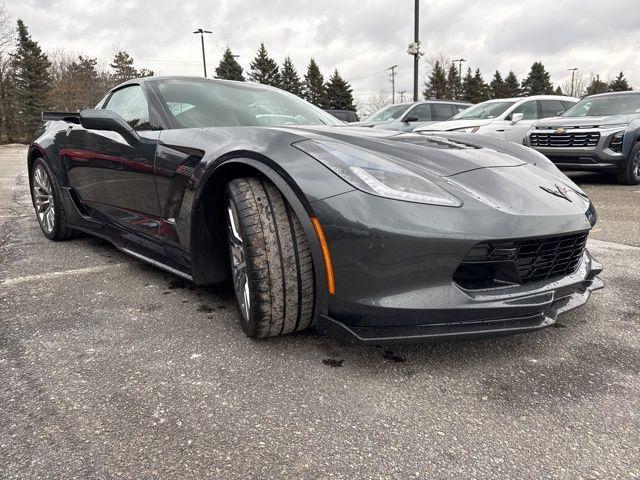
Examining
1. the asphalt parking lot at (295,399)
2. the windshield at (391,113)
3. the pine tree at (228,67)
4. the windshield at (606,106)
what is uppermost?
the pine tree at (228,67)

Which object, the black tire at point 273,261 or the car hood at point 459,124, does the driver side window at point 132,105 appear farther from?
the car hood at point 459,124

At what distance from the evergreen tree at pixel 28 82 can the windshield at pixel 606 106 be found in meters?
41.5

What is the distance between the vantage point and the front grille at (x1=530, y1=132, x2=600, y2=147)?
22.8 ft

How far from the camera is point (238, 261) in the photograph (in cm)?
206

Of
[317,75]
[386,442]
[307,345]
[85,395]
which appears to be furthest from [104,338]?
[317,75]

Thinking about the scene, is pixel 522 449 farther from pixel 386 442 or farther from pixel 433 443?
pixel 386 442

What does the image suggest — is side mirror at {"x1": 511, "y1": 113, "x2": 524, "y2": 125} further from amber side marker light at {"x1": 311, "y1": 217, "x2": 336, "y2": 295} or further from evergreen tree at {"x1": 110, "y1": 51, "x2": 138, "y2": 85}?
evergreen tree at {"x1": 110, "y1": 51, "x2": 138, "y2": 85}

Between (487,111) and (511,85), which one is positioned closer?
(487,111)

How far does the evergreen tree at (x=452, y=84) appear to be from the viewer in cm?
5025

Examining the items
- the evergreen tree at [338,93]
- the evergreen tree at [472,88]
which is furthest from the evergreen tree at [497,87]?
the evergreen tree at [338,93]

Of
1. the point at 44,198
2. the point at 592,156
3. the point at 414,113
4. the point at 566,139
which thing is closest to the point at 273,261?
the point at 44,198

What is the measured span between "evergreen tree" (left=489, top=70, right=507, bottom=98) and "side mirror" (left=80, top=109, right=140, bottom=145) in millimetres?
64669

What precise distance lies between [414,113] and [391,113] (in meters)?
0.62

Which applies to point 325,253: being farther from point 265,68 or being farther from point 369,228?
point 265,68
